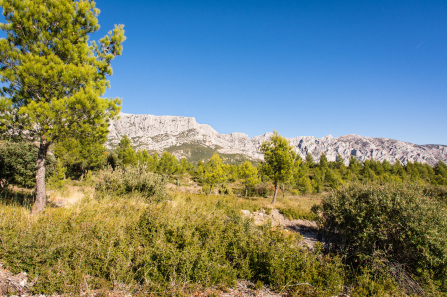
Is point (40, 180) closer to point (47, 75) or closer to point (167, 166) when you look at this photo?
point (47, 75)

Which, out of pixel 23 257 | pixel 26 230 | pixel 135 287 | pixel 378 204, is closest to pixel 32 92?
pixel 26 230

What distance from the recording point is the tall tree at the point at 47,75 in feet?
19.7

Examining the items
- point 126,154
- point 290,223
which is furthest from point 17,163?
point 126,154

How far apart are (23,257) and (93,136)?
4.35m

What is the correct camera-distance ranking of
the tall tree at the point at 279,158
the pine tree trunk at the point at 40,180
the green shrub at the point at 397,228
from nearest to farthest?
1. the green shrub at the point at 397,228
2. the pine tree trunk at the point at 40,180
3. the tall tree at the point at 279,158

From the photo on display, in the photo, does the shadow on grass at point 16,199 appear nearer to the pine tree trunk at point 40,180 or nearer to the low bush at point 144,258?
the pine tree trunk at point 40,180

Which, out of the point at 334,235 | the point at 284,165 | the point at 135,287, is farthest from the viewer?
the point at 284,165

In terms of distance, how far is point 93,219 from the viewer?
6.12m

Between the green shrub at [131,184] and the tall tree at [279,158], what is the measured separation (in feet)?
41.2

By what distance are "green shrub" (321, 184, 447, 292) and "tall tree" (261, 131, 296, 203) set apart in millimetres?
12786

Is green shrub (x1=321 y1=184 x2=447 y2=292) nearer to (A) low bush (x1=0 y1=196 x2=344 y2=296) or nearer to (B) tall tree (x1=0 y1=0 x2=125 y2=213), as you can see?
(A) low bush (x1=0 y1=196 x2=344 y2=296)

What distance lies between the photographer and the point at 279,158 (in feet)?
67.8

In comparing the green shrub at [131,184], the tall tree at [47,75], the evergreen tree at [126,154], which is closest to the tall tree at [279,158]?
the green shrub at [131,184]

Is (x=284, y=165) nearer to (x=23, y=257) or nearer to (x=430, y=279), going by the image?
(x=430, y=279)
